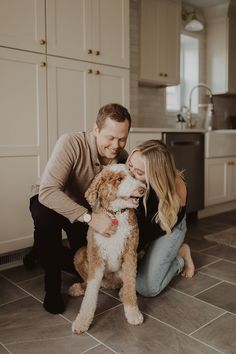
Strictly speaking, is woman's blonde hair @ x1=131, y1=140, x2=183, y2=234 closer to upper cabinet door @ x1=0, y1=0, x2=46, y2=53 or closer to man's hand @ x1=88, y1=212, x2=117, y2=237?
man's hand @ x1=88, y1=212, x2=117, y2=237

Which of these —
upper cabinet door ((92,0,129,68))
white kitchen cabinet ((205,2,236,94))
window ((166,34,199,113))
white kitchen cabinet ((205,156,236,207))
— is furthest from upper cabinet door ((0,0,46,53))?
white kitchen cabinet ((205,2,236,94))

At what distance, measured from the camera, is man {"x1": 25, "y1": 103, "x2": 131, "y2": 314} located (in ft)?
5.48

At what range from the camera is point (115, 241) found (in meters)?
1.65

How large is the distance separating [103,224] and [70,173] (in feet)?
1.24

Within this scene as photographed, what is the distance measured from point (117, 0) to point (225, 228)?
213 cm

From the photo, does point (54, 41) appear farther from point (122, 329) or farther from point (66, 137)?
point (122, 329)

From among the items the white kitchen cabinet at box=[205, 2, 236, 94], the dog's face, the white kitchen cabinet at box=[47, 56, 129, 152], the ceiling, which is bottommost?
the dog's face

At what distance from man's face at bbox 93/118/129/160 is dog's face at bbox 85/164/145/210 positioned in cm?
20

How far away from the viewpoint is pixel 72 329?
159cm

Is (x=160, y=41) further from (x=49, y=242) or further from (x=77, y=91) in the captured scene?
(x=49, y=242)

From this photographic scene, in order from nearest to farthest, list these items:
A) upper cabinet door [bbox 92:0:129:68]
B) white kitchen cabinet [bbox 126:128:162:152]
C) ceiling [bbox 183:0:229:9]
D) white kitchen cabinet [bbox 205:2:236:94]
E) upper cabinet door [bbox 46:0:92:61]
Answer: upper cabinet door [bbox 46:0:92:61]
upper cabinet door [bbox 92:0:129:68]
white kitchen cabinet [bbox 126:128:162:152]
ceiling [bbox 183:0:229:9]
white kitchen cabinet [bbox 205:2:236:94]

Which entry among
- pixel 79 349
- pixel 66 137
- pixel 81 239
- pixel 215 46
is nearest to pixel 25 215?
pixel 81 239

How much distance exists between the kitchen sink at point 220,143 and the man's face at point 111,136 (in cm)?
203

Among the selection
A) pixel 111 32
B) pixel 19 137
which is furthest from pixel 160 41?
pixel 19 137
